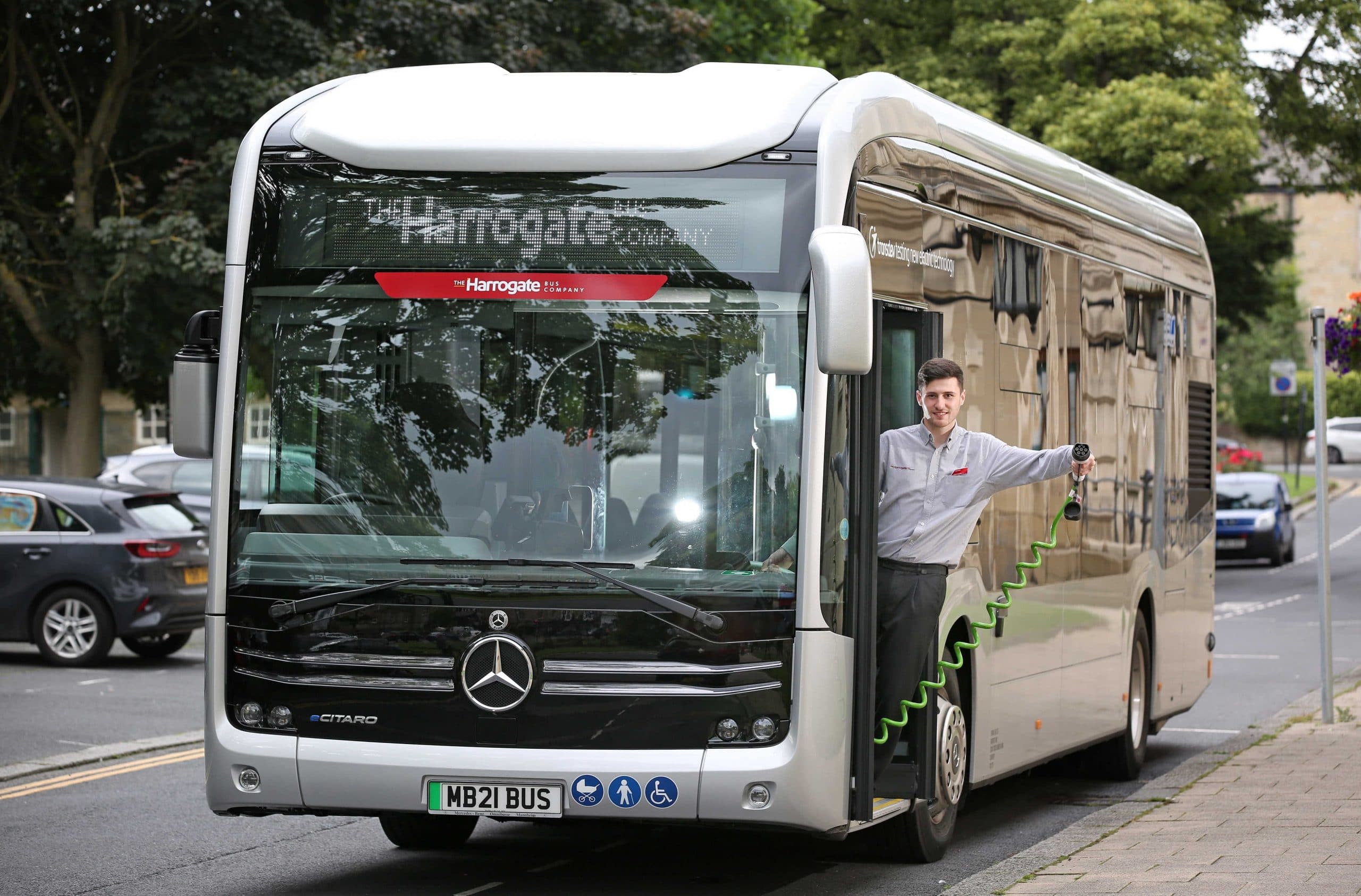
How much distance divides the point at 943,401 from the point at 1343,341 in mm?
13500

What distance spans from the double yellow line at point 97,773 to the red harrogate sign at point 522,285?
4.97 metres

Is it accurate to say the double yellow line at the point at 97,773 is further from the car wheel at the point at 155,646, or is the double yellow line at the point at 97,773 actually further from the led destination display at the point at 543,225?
the car wheel at the point at 155,646

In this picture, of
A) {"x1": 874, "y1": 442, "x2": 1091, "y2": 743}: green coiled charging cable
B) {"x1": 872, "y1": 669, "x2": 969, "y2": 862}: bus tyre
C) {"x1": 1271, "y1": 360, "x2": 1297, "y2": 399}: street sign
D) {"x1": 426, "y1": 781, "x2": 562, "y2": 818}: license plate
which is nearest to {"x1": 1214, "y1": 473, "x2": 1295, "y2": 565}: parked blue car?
{"x1": 1271, "y1": 360, "x2": 1297, "y2": 399}: street sign

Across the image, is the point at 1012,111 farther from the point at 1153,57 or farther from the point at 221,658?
the point at 221,658

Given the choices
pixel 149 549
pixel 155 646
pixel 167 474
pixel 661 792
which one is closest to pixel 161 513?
pixel 149 549

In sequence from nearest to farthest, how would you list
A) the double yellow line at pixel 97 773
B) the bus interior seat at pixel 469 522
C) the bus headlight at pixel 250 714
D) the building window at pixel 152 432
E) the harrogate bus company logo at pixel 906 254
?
1. the bus interior seat at pixel 469 522
2. the bus headlight at pixel 250 714
3. the harrogate bus company logo at pixel 906 254
4. the double yellow line at pixel 97 773
5. the building window at pixel 152 432

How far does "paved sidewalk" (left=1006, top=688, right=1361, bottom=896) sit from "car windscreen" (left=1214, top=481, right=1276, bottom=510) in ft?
A: 81.8

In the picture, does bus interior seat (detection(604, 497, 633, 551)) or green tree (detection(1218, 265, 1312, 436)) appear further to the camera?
green tree (detection(1218, 265, 1312, 436))

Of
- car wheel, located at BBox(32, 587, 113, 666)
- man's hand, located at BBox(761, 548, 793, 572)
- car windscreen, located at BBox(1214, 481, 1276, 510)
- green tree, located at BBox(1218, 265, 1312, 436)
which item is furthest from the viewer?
green tree, located at BBox(1218, 265, 1312, 436)

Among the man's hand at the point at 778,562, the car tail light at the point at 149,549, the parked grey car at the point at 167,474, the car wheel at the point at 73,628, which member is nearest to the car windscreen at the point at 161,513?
the car tail light at the point at 149,549

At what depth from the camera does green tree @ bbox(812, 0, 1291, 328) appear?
32.2 m

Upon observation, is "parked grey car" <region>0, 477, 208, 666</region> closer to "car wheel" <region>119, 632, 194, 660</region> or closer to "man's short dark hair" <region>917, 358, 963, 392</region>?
"car wheel" <region>119, 632, 194, 660</region>

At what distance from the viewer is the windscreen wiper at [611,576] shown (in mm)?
6816

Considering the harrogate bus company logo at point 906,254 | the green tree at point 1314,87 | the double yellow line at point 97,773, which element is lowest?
the double yellow line at point 97,773
